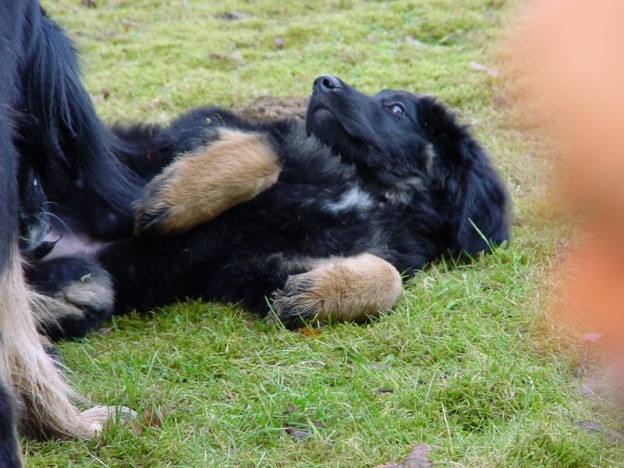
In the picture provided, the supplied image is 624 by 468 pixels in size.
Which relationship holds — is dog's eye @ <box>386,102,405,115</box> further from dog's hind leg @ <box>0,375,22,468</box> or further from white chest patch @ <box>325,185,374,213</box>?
dog's hind leg @ <box>0,375,22,468</box>

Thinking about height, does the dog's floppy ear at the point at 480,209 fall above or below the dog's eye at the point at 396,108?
below

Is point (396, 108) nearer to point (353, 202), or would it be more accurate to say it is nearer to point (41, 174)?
point (353, 202)

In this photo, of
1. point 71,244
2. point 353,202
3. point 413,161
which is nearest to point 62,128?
point 71,244

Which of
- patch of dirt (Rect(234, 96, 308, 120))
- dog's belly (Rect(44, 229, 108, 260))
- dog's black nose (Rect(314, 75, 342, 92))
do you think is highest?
dog's black nose (Rect(314, 75, 342, 92))

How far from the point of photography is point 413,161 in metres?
4.96

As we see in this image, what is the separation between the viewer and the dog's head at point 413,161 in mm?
4867

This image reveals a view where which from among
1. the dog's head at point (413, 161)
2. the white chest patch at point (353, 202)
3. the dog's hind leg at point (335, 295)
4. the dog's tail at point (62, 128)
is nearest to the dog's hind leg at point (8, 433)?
the dog's tail at point (62, 128)

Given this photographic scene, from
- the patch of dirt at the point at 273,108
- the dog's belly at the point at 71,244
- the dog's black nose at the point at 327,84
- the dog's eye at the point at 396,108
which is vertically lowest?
the dog's belly at the point at 71,244

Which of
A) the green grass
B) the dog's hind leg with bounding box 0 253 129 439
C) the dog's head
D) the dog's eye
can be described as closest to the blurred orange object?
the green grass

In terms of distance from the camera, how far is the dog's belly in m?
4.06

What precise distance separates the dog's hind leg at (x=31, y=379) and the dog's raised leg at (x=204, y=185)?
56.8 inches

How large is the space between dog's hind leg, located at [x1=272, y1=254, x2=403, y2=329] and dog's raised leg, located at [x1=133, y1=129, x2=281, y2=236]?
23.5 inches

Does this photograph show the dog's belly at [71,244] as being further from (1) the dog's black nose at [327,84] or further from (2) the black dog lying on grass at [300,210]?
(1) the dog's black nose at [327,84]

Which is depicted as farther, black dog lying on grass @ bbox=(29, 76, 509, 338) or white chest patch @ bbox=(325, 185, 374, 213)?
white chest patch @ bbox=(325, 185, 374, 213)
